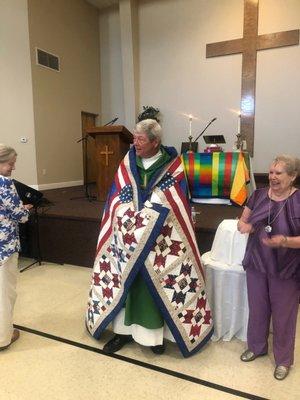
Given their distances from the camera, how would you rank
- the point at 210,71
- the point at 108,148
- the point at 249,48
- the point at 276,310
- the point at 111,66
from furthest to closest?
the point at 111,66
the point at 210,71
the point at 249,48
the point at 108,148
the point at 276,310

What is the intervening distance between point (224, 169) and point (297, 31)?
13.4 ft

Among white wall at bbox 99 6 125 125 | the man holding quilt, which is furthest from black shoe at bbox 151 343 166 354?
white wall at bbox 99 6 125 125

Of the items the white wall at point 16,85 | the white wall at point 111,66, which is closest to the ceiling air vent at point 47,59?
the white wall at point 16,85

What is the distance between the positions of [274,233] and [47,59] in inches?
250

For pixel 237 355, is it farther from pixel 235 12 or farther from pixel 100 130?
pixel 235 12

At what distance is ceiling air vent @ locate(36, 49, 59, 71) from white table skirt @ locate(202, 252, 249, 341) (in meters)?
5.83

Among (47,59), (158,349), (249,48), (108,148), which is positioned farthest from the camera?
(249,48)

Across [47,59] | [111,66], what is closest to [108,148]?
[47,59]

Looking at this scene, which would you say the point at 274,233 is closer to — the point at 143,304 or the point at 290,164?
the point at 290,164

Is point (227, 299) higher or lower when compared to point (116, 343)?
higher

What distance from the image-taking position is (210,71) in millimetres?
7340

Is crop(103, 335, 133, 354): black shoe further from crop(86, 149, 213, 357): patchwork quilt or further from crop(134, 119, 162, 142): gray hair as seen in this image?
crop(134, 119, 162, 142): gray hair

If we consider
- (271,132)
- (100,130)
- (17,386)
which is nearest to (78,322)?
(17,386)

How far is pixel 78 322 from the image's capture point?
97.0 inches
